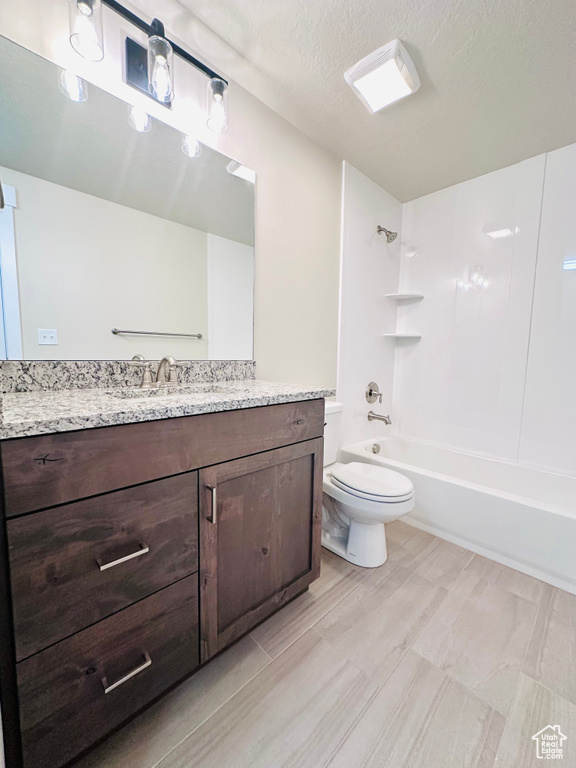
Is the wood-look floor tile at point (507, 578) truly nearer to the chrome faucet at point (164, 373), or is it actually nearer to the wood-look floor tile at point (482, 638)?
the wood-look floor tile at point (482, 638)

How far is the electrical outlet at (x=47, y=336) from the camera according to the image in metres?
1.01

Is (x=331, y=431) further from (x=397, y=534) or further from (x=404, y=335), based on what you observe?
(x=404, y=335)

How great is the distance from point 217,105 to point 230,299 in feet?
2.53

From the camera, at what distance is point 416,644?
3.84 feet

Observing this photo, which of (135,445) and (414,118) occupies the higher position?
(414,118)

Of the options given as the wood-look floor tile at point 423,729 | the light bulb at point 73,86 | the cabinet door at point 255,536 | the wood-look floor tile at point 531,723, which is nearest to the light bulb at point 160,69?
the light bulb at point 73,86

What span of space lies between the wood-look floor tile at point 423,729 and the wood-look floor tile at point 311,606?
34 cm

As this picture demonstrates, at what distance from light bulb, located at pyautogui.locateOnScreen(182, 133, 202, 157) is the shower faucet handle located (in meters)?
1.76

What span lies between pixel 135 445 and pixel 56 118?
1.14 meters

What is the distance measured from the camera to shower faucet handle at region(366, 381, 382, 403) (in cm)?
234

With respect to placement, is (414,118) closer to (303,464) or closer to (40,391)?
(303,464)

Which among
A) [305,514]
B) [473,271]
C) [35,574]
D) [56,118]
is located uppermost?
[56,118]

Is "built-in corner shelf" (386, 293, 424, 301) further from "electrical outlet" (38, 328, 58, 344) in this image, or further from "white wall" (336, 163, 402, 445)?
"electrical outlet" (38, 328, 58, 344)

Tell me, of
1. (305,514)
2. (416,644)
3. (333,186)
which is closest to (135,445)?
(305,514)
